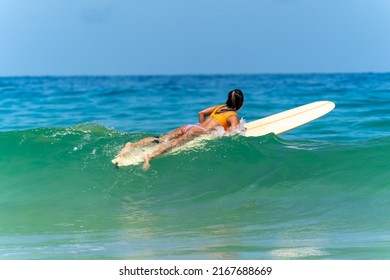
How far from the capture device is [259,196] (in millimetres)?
7105

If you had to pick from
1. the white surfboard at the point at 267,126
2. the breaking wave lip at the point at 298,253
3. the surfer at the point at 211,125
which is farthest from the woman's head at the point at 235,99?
the breaking wave lip at the point at 298,253

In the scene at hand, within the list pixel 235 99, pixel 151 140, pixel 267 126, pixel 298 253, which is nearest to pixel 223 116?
pixel 235 99

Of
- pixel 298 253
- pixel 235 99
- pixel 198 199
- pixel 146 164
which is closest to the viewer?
pixel 298 253

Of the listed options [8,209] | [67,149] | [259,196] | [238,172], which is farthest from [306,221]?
[67,149]

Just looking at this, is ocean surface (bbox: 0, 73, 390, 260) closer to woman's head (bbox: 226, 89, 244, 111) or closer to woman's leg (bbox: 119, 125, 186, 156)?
woman's leg (bbox: 119, 125, 186, 156)

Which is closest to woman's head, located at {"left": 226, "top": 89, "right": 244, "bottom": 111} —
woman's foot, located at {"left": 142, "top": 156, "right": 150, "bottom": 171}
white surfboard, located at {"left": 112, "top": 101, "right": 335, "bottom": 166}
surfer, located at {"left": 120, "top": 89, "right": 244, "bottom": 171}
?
surfer, located at {"left": 120, "top": 89, "right": 244, "bottom": 171}

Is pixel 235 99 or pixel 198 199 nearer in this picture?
pixel 198 199

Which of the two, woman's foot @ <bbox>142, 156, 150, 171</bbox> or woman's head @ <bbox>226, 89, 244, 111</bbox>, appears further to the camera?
woman's head @ <bbox>226, 89, 244, 111</bbox>

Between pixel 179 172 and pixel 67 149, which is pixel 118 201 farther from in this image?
pixel 67 149

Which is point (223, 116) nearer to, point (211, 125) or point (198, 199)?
point (211, 125)

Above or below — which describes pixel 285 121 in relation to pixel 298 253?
above

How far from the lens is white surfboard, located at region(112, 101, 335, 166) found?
760 centimetres

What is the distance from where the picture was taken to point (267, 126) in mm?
8828

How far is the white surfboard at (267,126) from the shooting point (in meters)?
7.60
